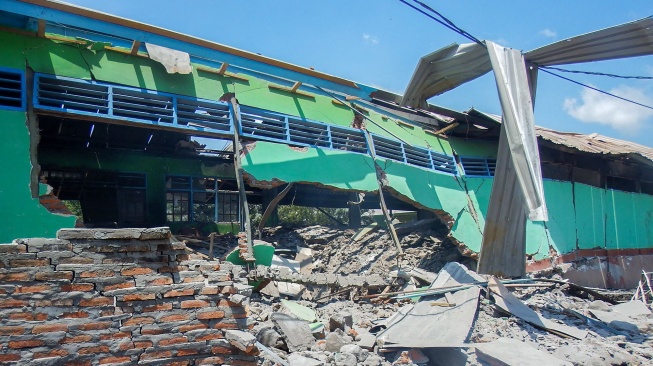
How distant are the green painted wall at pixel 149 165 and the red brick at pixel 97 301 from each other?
25.3ft

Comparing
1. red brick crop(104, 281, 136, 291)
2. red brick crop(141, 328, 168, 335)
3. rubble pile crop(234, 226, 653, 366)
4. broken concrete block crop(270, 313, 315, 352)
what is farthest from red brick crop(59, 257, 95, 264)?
broken concrete block crop(270, 313, 315, 352)

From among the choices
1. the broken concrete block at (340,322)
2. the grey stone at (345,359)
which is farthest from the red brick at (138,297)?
the broken concrete block at (340,322)

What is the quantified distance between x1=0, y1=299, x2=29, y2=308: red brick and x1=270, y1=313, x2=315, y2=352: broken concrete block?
2670 mm

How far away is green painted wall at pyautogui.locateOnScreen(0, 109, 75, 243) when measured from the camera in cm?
708

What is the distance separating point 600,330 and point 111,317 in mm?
6510

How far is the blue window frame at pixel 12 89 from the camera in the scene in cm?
731

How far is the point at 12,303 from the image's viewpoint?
12.6 ft

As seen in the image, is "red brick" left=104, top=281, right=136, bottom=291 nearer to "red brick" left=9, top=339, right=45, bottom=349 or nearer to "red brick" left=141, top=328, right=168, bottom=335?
"red brick" left=141, top=328, right=168, bottom=335

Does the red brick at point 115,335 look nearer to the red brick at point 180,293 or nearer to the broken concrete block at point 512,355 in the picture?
the red brick at point 180,293

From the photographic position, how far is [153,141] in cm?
1152

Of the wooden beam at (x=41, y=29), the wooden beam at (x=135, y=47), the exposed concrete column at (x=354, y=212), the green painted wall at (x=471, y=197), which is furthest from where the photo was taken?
the exposed concrete column at (x=354, y=212)

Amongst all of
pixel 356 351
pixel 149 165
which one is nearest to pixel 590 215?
pixel 356 351

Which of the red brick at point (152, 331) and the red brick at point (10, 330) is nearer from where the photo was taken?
the red brick at point (10, 330)

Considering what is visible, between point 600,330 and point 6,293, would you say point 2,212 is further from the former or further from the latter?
point 600,330
